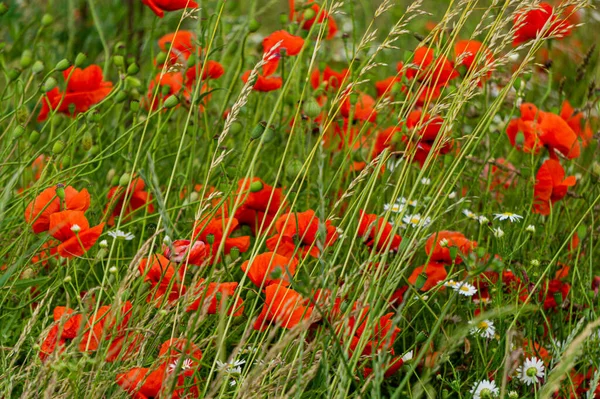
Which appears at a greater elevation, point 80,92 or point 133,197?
point 80,92

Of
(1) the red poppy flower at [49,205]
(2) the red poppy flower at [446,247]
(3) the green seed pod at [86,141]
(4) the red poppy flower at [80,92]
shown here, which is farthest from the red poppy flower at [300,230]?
(4) the red poppy flower at [80,92]

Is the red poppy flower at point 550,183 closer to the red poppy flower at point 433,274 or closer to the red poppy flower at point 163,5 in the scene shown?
the red poppy flower at point 433,274

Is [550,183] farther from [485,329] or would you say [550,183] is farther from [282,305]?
[282,305]

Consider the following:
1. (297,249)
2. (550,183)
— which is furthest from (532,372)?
(550,183)

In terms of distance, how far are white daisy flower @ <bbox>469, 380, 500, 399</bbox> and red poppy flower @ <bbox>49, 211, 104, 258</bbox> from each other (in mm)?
734

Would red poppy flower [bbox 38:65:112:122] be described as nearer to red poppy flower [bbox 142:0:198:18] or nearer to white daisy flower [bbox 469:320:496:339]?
red poppy flower [bbox 142:0:198:18]

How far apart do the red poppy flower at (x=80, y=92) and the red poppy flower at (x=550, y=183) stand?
40.4 inches

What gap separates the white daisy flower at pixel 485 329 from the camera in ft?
5.62

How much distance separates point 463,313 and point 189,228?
2.09 feet

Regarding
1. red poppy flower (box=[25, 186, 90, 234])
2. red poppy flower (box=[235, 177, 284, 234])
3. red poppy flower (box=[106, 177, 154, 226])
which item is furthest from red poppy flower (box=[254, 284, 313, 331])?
red poppy flower (box=[106, 177, 154, 226])

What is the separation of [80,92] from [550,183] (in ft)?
3.59

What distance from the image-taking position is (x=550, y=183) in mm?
1977

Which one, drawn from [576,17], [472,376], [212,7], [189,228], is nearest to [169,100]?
[189,228]

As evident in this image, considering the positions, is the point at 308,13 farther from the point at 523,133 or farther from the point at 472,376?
the point at 472,376
